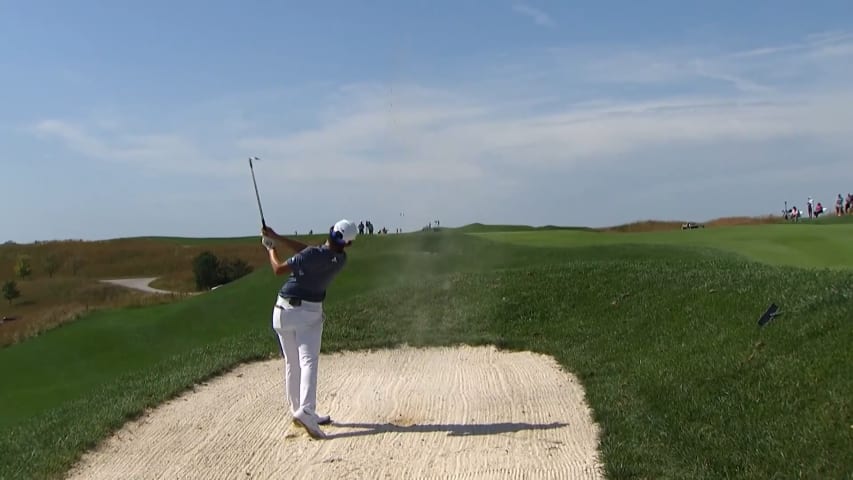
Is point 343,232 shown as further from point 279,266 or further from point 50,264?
point 50,264

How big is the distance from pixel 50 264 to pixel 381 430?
64359 mm

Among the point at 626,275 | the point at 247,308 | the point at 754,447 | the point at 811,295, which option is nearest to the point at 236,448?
the point at 754,447

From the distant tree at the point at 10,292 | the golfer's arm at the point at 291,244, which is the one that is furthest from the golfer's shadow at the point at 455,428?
the distant tree at the point at 10,292

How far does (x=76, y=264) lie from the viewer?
7012 centimetres

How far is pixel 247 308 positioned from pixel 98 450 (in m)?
13.8

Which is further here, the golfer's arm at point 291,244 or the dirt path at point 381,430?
the golfer's arm at point 291,244

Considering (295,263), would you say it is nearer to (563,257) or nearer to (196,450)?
(196,450)

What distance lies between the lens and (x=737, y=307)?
13070mm

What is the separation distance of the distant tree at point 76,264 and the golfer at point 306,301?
6260cm

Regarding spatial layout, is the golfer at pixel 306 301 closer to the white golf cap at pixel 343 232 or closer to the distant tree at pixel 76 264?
the white golf cap at pixel 343 232

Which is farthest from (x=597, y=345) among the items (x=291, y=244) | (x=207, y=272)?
(x=207, y=272)

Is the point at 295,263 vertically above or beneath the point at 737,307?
above

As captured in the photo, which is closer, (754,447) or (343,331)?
(754,447)

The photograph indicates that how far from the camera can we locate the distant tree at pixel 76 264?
6874cm
